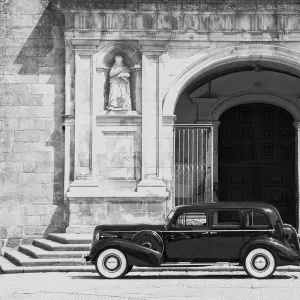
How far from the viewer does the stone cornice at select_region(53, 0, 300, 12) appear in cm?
2127

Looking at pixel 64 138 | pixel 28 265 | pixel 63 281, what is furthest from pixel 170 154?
pixel 63 281

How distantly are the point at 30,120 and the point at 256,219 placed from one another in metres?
7.29

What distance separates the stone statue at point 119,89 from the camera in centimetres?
2138

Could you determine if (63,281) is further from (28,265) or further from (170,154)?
(170,154)

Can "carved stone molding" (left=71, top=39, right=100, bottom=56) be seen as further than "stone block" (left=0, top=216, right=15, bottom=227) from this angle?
No

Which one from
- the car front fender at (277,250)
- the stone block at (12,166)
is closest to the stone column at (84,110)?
the stone block at (12,166)

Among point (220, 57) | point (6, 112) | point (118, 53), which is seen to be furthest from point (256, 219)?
point (6, 112)

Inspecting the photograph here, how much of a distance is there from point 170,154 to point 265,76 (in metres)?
4.84

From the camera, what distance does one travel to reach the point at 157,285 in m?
15.2

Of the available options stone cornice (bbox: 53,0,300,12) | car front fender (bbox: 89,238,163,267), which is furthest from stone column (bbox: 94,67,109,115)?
car front fender (bbox: 89,238,163,267)

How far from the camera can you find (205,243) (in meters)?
16.4

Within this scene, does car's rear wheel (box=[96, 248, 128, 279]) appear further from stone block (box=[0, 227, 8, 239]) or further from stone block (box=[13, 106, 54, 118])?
stone block (box=[13, 106, 54, 118])

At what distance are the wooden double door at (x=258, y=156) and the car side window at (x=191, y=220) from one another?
8.26 meters

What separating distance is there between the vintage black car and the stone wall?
210 inches
